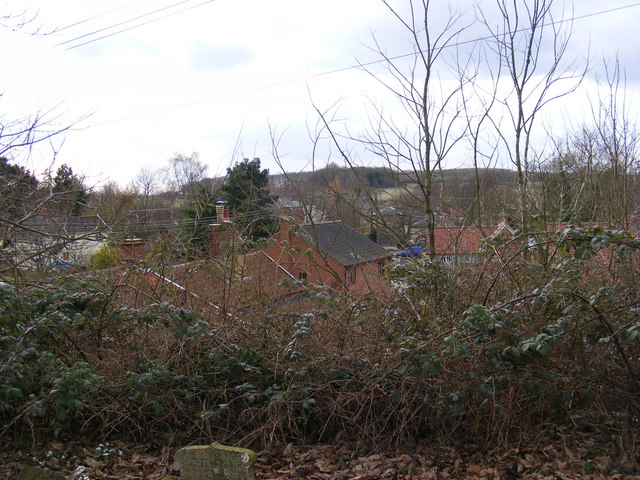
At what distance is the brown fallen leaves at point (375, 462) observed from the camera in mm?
3662

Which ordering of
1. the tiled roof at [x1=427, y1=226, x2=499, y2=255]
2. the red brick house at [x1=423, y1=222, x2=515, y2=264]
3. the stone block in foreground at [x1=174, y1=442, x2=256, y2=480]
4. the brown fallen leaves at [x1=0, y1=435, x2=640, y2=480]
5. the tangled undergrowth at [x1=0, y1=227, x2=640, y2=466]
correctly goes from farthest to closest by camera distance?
the tiled roof at [x1=427, y1=226, x2=499, y2=255]
the red brick house at [x1=423, y1=222, x2=515, y2=264]
the tangled undergrowth at [x1=0, y1=227, x2=640, y2=466]
the brown fallen leaves at [x1=0, y1=435, x2=640, y2=480]
the stone block in foreground at [x1=174, y1=442, x2=256, y2=480]

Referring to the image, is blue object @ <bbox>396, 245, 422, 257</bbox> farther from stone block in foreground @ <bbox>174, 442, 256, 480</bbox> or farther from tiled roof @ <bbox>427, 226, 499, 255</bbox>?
stone block in foreground @ <bbox>174, 442, 256, 480</bbox>

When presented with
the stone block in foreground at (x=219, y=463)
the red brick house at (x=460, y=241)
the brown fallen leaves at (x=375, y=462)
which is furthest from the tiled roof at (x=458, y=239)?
the stone block in foreground at (x=219, y=463)

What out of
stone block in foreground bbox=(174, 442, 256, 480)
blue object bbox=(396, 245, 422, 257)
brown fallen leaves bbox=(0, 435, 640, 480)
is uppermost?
blue object bbox=(396, 245, 422, 257)

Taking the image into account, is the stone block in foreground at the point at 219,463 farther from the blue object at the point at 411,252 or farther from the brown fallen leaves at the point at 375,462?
the blue object at the point at 411,252

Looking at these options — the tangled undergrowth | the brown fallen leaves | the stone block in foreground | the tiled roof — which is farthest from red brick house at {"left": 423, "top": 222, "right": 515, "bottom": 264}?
the stone block in foreground

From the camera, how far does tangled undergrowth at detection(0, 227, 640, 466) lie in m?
3.95

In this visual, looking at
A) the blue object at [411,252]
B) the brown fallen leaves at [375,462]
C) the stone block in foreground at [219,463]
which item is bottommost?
the brown fallen leaves at [375,462]

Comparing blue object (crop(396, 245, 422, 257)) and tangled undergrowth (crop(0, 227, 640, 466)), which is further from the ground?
blue object (crop(396, 245, 422, 257))

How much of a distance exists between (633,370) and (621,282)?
2.64 feet

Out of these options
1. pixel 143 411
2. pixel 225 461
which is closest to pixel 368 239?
pixel 143 411

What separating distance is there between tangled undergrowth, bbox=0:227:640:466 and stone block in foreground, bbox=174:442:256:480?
3.00 ft

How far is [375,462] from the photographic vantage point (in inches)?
160

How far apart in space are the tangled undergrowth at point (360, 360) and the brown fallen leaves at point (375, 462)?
0.12 m
